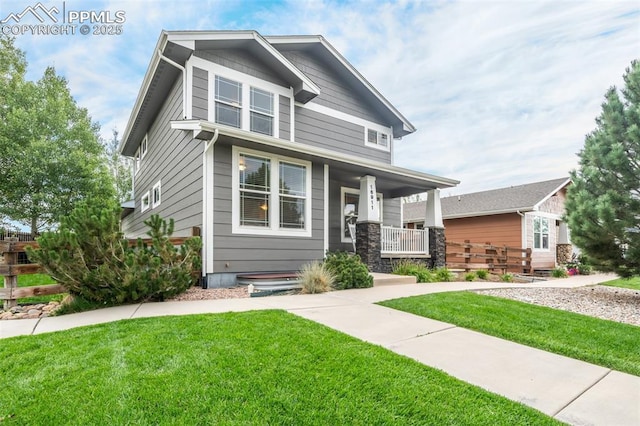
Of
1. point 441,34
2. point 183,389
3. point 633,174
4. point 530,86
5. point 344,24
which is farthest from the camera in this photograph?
point 530,86

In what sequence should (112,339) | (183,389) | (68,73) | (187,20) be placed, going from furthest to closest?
1. (68,73)
2. (187,20)
3. (112,339)
4. (183,389)

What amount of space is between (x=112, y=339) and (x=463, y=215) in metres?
16.5

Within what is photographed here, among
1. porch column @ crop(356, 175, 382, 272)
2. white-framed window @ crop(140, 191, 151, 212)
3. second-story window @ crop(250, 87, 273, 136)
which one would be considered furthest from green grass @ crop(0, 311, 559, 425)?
white-framed window @ crop(140, 191, 151, 212)

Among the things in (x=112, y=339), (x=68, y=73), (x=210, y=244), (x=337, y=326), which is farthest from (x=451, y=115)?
(x=68, y=73)

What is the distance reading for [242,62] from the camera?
8.60 m

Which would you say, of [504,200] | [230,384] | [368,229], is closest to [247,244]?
[368,229]

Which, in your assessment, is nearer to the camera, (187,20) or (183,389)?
(183,389)

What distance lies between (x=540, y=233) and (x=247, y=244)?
14.8 metres

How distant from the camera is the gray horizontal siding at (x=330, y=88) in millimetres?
10219

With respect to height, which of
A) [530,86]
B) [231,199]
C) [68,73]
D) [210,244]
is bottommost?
[210,244]

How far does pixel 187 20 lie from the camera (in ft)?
29.1

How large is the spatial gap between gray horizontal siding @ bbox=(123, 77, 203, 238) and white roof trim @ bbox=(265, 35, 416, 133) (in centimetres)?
313

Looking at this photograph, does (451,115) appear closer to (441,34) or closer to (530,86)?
(530,86)

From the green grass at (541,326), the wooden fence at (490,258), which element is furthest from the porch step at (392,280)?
the wooden fence at (490,258)
